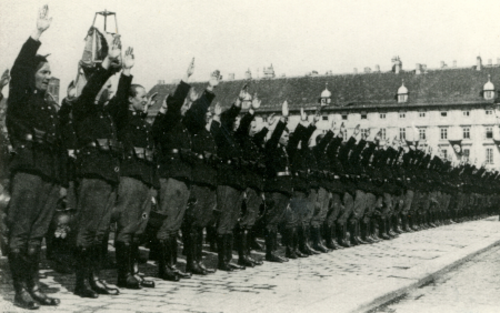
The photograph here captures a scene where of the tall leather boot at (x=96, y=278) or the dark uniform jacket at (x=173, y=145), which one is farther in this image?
the dark uniform jacket at (x=173, y=145)

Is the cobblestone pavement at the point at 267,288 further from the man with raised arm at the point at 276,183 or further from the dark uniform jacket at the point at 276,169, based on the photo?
the dark uniform jacket at the point at 276,169

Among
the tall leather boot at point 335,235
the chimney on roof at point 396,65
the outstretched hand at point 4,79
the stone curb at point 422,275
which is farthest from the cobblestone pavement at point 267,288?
the chimney on roof at point 396,65

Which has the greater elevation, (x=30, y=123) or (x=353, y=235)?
(x=30, y=123)

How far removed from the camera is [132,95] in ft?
27.2

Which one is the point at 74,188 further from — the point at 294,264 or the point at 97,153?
the point at 294,264

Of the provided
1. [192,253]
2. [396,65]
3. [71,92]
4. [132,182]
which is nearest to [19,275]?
[132,182]

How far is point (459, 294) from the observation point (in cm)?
873

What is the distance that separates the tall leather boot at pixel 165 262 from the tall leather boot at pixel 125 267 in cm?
74

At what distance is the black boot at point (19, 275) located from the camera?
657 cm

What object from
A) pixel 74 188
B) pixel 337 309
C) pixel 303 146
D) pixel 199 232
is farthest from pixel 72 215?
pixel 303 146

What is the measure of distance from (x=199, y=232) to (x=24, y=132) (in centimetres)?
346

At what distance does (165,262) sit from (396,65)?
80955 mm

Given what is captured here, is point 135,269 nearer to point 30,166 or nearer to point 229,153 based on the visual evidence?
point 30,166

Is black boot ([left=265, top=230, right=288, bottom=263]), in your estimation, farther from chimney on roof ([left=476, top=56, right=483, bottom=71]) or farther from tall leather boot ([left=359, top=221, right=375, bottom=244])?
chimney on roof ([left=476, top=56, right=483, bottom=71])
